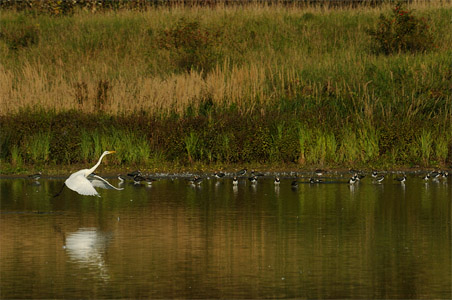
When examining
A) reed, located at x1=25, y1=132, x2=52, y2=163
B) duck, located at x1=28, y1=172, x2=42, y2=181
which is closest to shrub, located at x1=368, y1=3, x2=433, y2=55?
reed, located at x1=25, y1=132, x2=52, y2=163

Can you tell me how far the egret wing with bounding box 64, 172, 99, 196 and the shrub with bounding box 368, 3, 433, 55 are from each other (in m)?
23.2

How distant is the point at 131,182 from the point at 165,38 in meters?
17.4

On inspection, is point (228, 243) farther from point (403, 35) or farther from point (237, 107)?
point (403, 35)

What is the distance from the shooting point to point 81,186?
639 inches

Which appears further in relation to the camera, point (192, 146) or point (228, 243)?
point (192, 146)

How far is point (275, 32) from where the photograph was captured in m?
42.3

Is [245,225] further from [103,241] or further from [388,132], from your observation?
[388,132]

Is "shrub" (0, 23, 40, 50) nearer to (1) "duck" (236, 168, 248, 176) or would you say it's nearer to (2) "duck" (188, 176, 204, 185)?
(1) "duck" (236, 168, 248, 176)

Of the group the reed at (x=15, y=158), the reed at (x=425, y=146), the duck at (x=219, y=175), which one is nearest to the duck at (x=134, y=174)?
the duck at (x=219, y=175)

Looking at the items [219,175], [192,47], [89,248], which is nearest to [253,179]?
[219,175]

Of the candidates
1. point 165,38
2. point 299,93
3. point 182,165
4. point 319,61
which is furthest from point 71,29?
point 182,165

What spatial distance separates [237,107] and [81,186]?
1264 cm

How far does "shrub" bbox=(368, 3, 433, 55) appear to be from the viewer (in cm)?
3716

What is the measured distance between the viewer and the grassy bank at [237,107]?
25.3 metres
